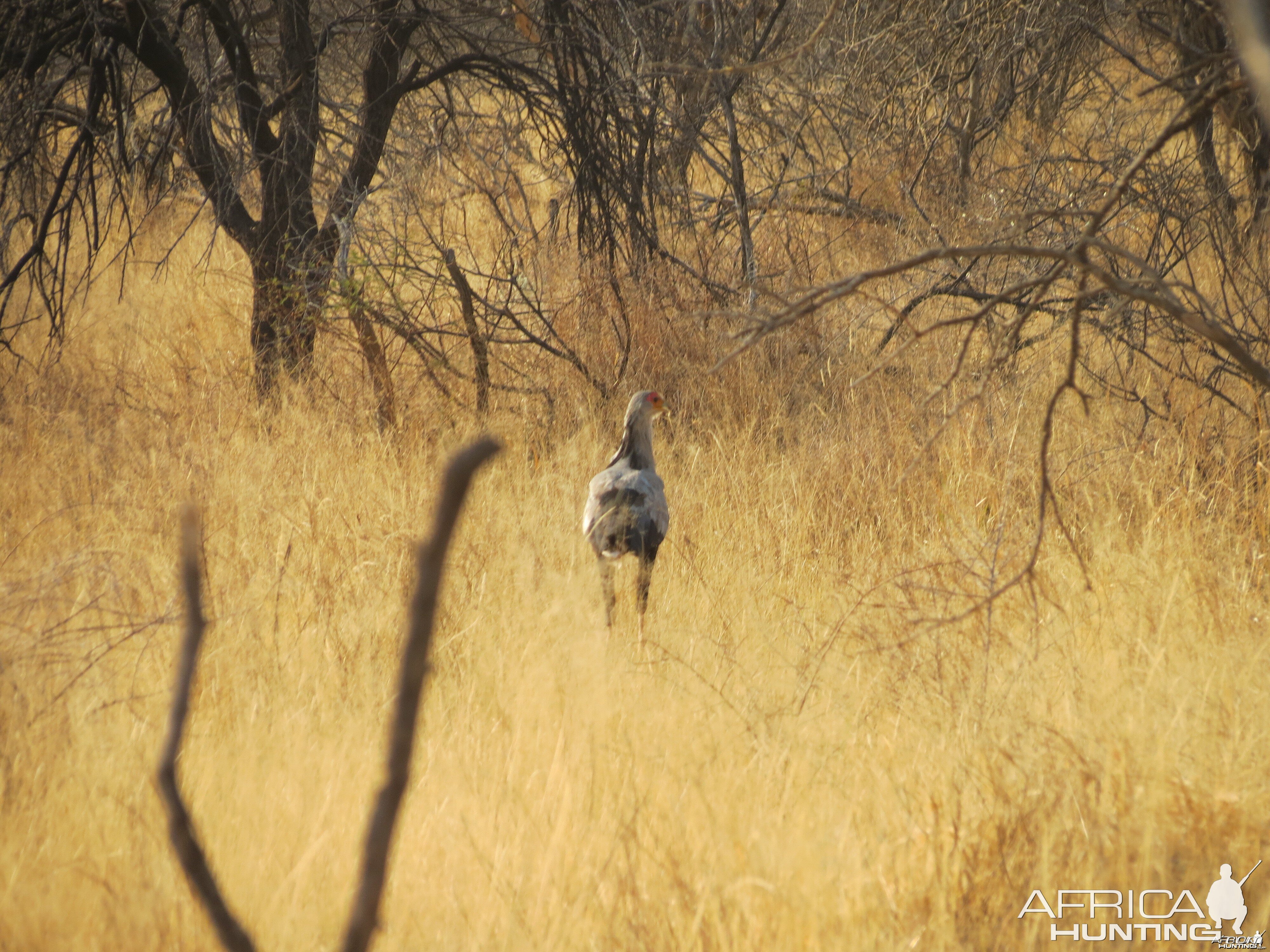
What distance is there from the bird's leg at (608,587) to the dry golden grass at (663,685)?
6cm

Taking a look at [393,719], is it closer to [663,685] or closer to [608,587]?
[663,685]

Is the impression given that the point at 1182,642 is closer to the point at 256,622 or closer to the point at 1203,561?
the point at 1203,561

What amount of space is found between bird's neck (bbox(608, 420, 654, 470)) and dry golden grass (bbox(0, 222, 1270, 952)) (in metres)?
0.47

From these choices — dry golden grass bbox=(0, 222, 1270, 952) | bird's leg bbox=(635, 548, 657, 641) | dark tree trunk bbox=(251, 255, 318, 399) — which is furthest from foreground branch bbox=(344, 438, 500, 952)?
dark tree trunk bbox=(251, 255, 318, 399)

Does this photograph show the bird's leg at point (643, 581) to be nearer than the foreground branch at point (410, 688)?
No

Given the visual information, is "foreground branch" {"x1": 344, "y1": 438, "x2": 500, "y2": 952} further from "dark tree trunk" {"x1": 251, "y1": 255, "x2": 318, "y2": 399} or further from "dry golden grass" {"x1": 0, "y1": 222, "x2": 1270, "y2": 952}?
"dark tree trunk" {"x1": 251, "y1": 255, "x2": 318, "y2": 399}

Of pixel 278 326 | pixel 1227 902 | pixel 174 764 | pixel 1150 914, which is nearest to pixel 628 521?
pixel 1150 914

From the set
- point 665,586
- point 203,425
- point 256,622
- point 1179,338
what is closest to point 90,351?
point 203,425

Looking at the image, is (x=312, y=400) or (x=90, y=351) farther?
(x=90, y=351)

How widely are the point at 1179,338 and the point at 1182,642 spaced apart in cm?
241

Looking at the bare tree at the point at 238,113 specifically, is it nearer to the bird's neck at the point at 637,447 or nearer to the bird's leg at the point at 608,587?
the bird's neck at the point at 637,447

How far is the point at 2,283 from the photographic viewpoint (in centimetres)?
536

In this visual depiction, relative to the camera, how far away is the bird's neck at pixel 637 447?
473 centimetres

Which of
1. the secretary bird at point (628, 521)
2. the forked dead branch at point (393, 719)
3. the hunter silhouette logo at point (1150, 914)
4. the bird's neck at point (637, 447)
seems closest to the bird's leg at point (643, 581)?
the secretary bird at point (628, 521)
